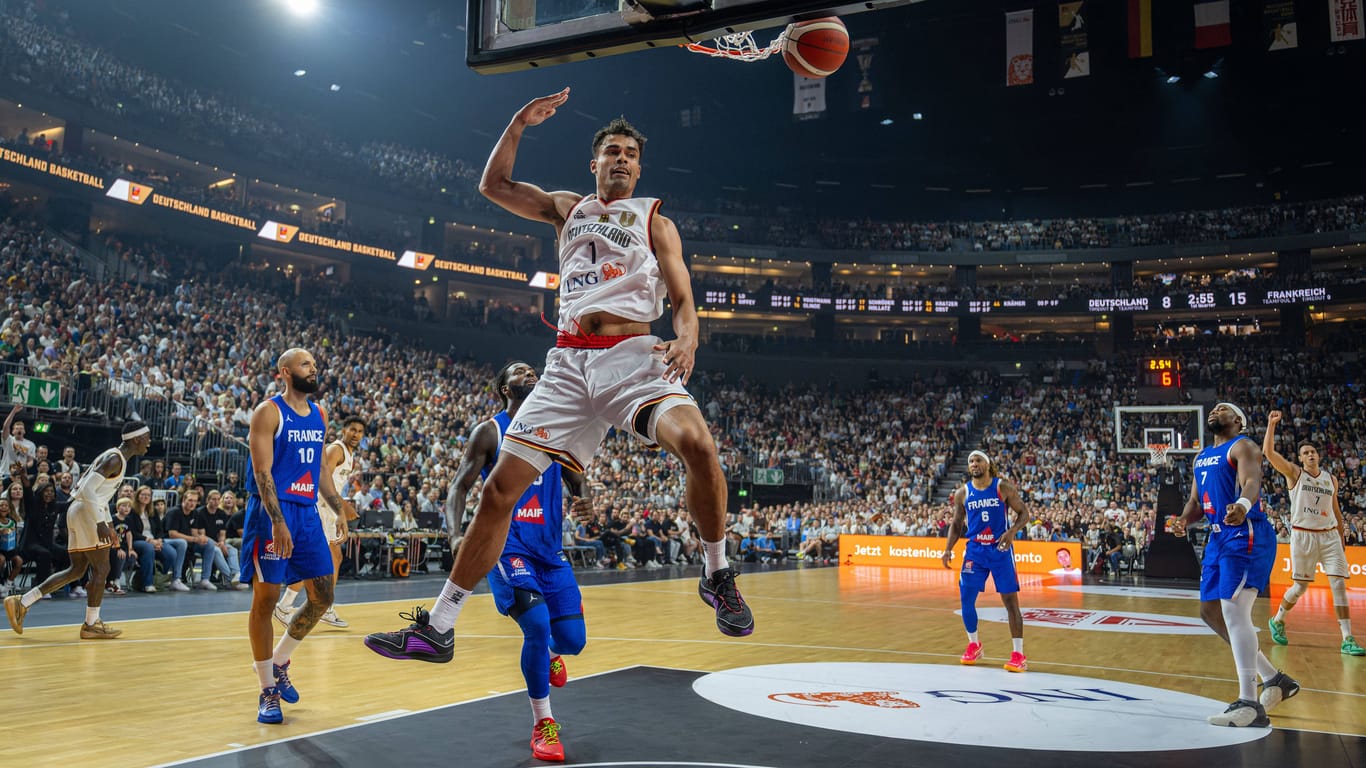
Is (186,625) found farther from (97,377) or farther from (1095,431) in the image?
(1095,431)

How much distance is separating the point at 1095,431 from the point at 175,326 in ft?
95.7

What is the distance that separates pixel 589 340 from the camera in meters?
3.75

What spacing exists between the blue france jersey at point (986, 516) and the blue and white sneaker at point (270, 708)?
6.23 metres

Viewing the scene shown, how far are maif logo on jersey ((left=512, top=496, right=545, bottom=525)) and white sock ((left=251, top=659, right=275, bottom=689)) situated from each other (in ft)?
6.02

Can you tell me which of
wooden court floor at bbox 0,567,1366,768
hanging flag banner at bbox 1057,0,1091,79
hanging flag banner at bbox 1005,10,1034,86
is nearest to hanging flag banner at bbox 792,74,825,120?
hanging flag banner at bbox 1005,10,1034,86

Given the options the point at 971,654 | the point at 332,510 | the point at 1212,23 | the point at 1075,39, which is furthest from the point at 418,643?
the point at 1075,39

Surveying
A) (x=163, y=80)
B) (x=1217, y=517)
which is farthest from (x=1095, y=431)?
(x=163, y=80)

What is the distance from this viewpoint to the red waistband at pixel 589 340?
3.71 metres

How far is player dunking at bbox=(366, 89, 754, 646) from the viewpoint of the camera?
3490mm

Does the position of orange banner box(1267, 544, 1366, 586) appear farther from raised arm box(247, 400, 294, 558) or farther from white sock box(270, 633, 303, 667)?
raised arm box(247, 400, 294, 558)

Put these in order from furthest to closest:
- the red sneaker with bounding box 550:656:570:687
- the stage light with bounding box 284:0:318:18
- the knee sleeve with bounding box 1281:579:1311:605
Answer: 1. the stage light with bounding box 284:0:318:18
2. the knee sleeve with bounding box 1281:579:1311:605
3. the red sneaker with bounding box 550:656:570:687

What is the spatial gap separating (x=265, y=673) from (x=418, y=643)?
250 cm

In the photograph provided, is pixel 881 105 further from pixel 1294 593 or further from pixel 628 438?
pixel 1294 593

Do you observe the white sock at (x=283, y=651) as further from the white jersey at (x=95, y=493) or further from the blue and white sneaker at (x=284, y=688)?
the white jersey at (x=95, y=493)
